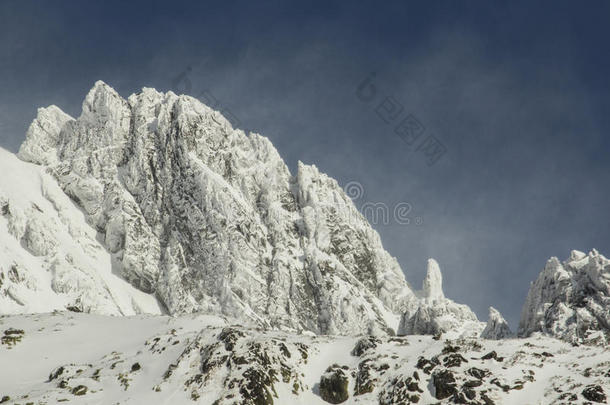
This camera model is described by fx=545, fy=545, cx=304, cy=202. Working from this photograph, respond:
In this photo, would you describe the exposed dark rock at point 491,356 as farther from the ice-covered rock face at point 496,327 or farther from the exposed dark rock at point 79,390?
the ice-covered rock face at point 496,327

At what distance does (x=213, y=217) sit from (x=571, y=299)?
295 ft

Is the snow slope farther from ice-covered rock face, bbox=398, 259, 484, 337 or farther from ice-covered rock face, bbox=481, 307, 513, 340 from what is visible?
ice-covered rock face, bbox=481, 307, 513, 340

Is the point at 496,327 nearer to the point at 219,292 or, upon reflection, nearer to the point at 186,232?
the point at 219,292

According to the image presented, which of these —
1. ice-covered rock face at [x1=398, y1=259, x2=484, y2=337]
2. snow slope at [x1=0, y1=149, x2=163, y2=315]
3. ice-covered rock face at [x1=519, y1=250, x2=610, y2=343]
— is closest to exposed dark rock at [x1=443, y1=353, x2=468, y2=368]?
ice-covered rock face at [x1=519, y1=250, x2=610, y2=343]

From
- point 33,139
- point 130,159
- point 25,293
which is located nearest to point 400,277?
point 130,159

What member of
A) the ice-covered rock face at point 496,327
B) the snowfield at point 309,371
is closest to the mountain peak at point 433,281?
the ice-covered rock face at point 496,327

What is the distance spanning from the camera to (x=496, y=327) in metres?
90.4

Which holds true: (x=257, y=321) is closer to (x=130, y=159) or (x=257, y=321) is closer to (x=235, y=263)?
(x=235, y=263)

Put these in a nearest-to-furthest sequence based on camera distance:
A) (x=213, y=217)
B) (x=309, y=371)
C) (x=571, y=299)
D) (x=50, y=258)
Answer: (x=309, y=371)
(x=571, y=299)
(x=50, y=258)
(x=213, y=217)

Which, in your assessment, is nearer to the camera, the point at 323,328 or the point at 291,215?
the point at 323,328

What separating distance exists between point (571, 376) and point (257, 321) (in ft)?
305

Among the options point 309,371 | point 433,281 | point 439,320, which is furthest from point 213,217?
point 309,371

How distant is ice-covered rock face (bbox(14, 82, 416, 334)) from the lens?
447ft

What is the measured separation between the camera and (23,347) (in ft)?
205
